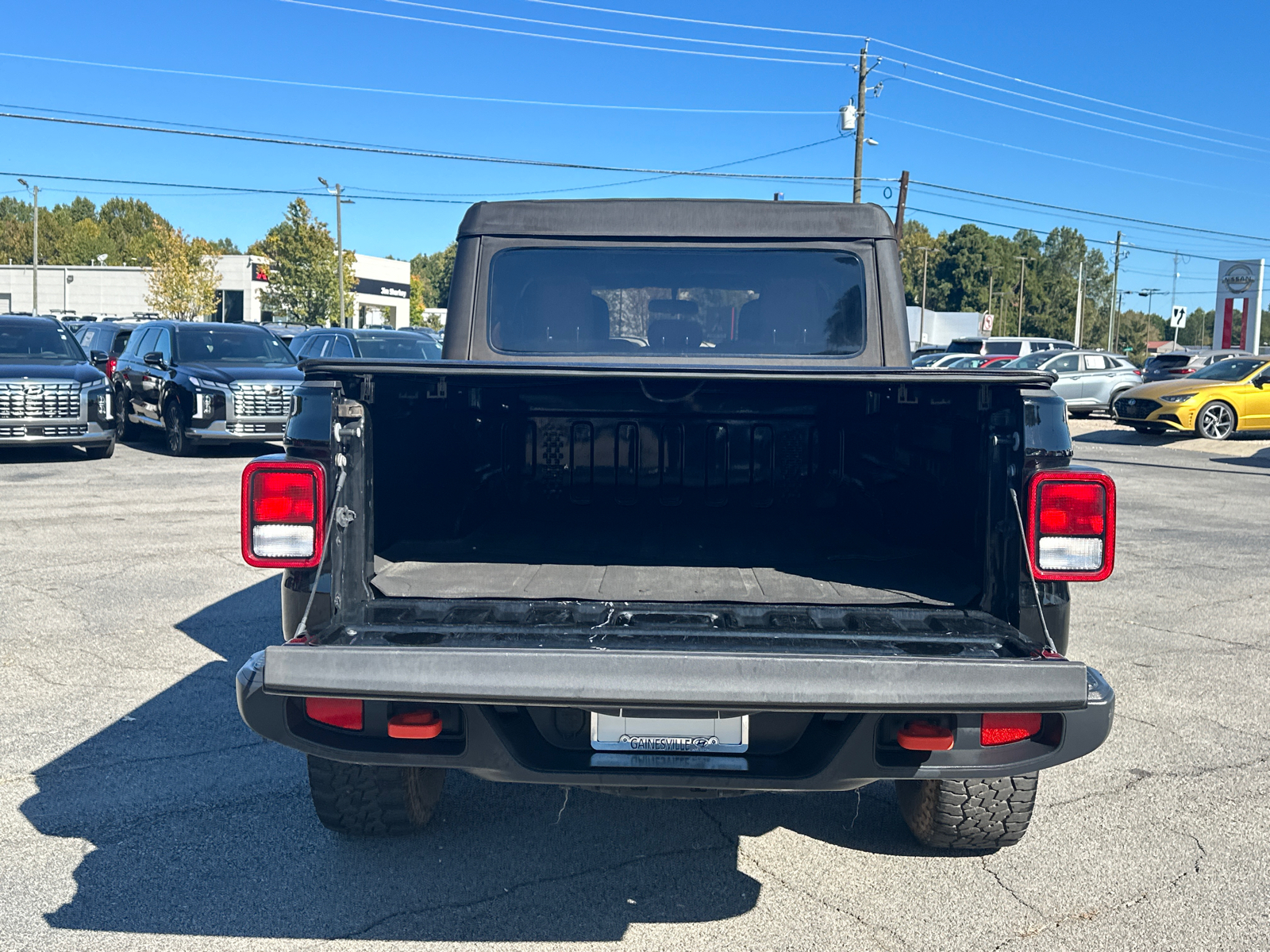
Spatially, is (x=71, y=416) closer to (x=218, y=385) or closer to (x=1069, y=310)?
(x=218, y=385)

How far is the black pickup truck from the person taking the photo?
98.9 inches

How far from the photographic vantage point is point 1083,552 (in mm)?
2830

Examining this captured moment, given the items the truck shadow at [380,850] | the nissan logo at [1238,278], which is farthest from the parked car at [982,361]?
the truck shadow at [380,850]

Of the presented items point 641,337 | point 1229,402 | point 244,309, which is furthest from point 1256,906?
point 244,309

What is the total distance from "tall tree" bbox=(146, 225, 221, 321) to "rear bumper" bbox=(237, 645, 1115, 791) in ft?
202

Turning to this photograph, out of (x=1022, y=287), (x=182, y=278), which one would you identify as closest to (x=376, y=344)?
(x=182, y=278)

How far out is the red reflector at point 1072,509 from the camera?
2.81 m

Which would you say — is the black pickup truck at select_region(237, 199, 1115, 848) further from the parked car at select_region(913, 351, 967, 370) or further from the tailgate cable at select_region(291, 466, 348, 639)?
the parked car at select_region(913, 351, 967, 370)

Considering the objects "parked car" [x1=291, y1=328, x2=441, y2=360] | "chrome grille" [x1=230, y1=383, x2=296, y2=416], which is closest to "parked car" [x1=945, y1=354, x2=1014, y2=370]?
"parked car" [x1=291, y1=328, x2=441, y2=360]

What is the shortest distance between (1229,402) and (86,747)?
21141 millimetres

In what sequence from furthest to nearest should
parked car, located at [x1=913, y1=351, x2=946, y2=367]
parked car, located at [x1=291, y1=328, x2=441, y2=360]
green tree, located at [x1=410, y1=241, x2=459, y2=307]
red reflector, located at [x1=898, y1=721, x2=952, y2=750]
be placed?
green tree, located at [x1=410, y1=241, x2=459, y2=307], parked car, located at [x1=913, y1=351, x2=946, y2=367], parked car, located at [x1=291, y1=328, x2=441, y2=360], red reflector, located at [x1=898, y1=721, x2=952, y2=750]

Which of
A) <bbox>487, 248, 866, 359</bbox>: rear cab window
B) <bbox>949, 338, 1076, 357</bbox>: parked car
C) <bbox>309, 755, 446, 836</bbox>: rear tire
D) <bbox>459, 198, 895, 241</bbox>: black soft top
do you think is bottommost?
<bbox>309, 755, 446, 836</bbox>: rear tire

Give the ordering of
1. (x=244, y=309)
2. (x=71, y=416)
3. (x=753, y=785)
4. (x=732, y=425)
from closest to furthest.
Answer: (x=753, y=785)
(x=732, y=425)
(x=71, y=416)
(x=244, y=309)

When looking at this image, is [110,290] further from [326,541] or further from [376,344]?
[326,541]
